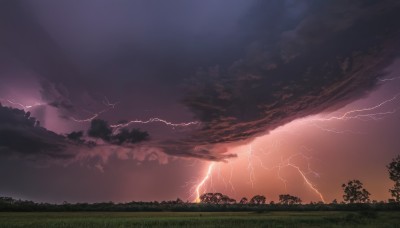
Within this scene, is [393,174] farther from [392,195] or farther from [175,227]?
[175,227]

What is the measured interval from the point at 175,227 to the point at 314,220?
64.7ft

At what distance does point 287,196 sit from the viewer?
18212 cm

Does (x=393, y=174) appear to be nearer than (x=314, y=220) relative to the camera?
No

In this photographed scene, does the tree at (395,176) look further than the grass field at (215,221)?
Yes

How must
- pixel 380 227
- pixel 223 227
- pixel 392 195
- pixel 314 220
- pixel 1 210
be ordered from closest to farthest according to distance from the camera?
1. pixel 380 227
2. pixel 223 227
3. pixel 314 220
4. pixel 1 210
5. pixel 392 195

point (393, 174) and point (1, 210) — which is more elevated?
point (393, 174)

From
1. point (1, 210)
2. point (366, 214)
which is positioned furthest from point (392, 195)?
point (1, 210)

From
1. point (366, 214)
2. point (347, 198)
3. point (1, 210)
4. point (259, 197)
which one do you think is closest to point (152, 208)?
point (1, 210)

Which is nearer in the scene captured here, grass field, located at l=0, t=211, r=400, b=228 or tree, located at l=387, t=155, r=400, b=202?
grass field, located at l=0, t=211, r=400, b=228

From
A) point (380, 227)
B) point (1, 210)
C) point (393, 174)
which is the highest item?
point (393, 174)

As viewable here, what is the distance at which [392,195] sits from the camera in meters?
94.8

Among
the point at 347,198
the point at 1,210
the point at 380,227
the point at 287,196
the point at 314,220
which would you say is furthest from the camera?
the point at 287,196

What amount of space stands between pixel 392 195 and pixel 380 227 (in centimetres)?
6929

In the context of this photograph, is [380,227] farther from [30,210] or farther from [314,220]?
[30,210]
